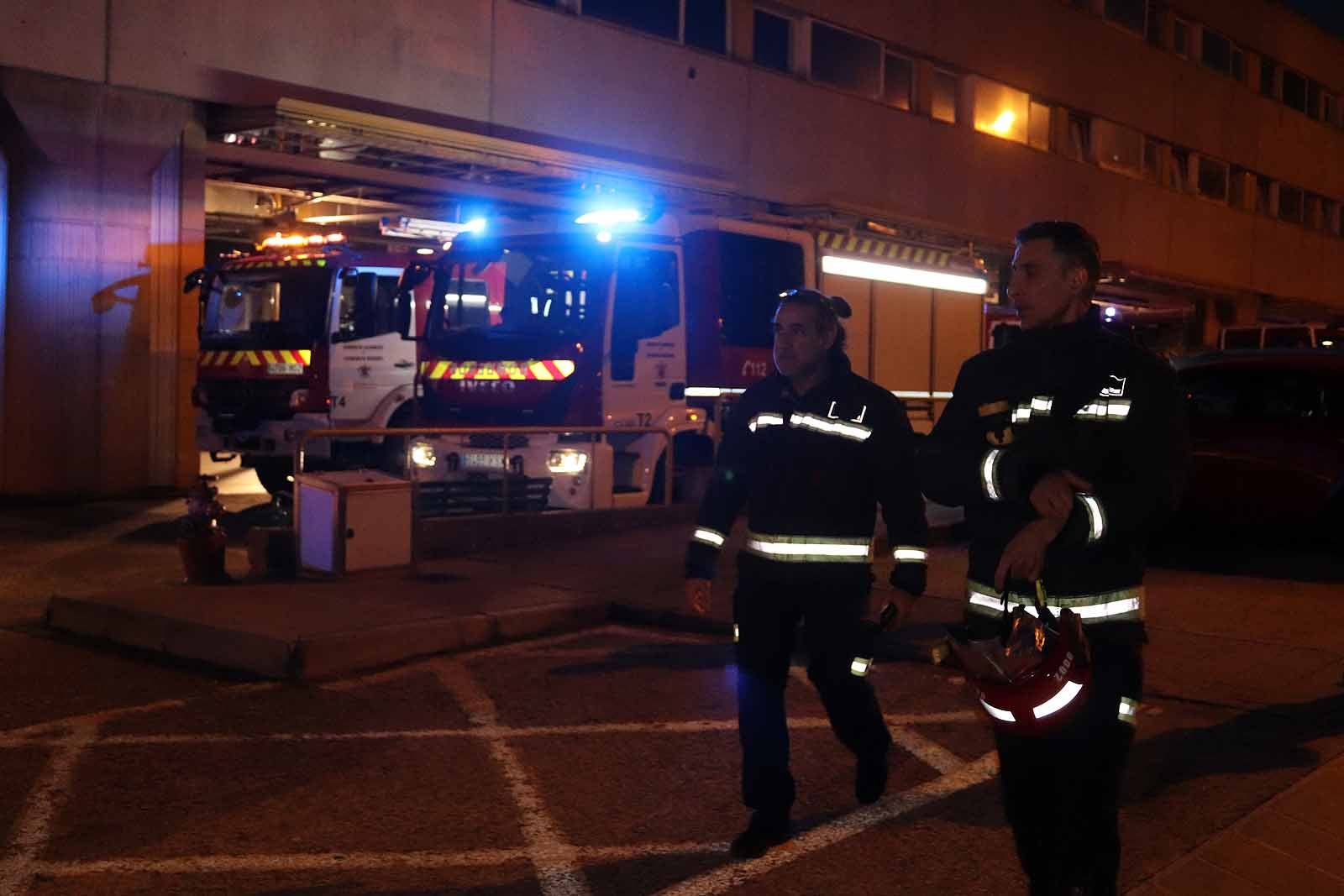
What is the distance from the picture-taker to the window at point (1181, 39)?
1363 inches

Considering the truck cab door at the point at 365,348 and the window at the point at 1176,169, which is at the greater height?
the window at the point at 1176,169

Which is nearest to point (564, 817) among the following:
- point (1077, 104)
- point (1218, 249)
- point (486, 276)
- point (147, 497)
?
point (486, 276)

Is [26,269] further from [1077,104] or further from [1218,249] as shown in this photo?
[1218,249]

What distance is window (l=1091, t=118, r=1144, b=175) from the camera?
32.2m

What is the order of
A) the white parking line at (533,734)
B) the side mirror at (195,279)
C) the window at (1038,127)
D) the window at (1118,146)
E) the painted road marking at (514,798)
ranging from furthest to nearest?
the window at (1118,146) < the window at (1038,127) < the side mirror at (195,279) < the white parking line at (533,734) < the painted road marking at (514,798)

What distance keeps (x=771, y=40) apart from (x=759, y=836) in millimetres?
20622

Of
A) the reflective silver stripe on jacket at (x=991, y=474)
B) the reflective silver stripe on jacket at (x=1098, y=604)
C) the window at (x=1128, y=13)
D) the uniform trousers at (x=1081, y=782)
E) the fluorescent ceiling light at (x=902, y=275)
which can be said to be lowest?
the uniform trousers at (x=1081, y=782)

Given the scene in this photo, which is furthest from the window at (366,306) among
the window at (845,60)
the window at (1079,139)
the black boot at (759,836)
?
the window at (1079,139)

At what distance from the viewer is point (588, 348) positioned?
12461 millimetres

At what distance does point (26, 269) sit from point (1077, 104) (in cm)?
2241

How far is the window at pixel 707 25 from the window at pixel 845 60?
7.10 ft

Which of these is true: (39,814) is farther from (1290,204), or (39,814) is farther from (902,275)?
(1290,204)

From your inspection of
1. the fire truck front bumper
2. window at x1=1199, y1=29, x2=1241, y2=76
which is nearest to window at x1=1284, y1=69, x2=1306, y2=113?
window at x1=1199, y1=29, x2=1241, y2=76

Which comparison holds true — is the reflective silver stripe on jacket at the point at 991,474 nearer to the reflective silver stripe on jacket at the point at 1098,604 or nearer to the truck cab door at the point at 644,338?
the reflective silver stripe on jacket at the point at 1098,604
